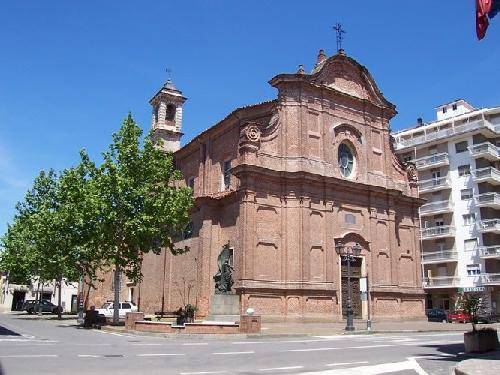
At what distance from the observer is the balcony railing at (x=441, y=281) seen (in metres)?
55.0

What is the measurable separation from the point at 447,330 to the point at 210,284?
15.1m

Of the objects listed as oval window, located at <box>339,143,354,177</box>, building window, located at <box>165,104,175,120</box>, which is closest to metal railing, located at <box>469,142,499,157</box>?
oval window, located at <box>339,143,354,177</box>

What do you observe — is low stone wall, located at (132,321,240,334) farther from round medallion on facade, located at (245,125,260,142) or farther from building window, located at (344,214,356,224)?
building window, located at (344,214,356,224)

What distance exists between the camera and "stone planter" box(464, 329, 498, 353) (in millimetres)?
14695

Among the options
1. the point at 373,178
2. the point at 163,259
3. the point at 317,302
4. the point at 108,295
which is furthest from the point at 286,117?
the point at 108,295

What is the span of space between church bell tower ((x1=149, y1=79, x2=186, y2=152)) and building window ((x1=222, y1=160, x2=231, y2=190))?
18.4 meters

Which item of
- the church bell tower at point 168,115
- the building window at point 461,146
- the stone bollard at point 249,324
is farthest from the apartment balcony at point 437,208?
the stone bollard at point 249,324

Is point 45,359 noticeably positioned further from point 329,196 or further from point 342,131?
point 342,131

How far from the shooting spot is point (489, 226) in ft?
176

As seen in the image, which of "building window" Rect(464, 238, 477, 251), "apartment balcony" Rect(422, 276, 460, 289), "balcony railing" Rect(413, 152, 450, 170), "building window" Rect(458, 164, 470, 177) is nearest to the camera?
"building window" Rect(464, 238, 477, 251)

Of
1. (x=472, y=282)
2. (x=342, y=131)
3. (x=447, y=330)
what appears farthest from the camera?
(x=472, y=282)

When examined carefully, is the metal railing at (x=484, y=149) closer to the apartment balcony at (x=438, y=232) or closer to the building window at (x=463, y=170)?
the building window at (x=463, y=170)

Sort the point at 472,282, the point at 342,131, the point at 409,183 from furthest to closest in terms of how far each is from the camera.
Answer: the point at 472,282, the point at 409,183, the point at 342,131

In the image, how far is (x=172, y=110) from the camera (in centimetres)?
5844
